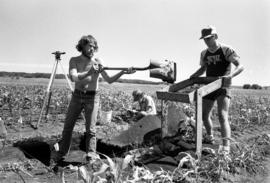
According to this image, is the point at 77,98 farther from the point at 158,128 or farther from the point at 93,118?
the point at 158,128

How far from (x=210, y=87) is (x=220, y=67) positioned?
0.60 meters

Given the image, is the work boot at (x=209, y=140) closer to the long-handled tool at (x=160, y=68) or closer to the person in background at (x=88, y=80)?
the long-handled tool at (x=160, y=68)

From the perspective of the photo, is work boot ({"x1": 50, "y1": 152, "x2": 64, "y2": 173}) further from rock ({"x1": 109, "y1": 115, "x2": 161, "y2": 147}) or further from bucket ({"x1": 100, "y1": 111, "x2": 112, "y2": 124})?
bucket ({"x1": 100, "y1": 111, "x2": 112, "y2": 124})

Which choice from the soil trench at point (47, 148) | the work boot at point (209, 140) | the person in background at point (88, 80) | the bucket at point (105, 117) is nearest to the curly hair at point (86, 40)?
the person in background at point (88, 80)

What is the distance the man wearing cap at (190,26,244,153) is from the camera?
3.64 metres

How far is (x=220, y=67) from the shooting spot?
388 centimetres

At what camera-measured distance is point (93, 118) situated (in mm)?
3850

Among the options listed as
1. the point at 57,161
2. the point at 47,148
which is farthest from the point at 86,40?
the point at 47,148

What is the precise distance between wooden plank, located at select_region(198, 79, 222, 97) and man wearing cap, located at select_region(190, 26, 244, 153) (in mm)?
109

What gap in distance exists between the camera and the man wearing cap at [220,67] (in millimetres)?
3637

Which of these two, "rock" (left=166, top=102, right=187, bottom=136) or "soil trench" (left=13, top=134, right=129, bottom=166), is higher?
"rock" (left=166, top=102, right=187, bottom=136)

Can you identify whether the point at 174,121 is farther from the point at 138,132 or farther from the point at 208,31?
the point at 208,31

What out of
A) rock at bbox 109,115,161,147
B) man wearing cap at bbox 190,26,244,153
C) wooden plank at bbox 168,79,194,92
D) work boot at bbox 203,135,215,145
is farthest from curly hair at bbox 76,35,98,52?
work boot at bbox 203,135,215,145

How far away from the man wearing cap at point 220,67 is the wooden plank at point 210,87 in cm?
11
